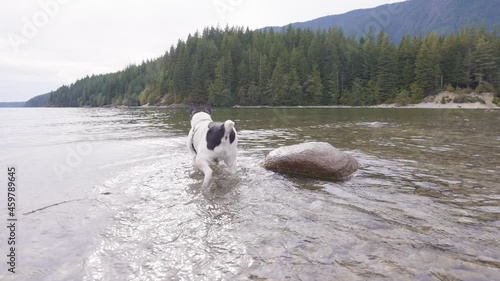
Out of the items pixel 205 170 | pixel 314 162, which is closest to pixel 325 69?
pixel 314 162

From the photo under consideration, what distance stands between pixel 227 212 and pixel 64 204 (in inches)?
134

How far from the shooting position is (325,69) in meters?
105

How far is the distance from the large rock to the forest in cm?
8461

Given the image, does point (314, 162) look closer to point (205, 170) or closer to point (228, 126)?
point (228, 126)

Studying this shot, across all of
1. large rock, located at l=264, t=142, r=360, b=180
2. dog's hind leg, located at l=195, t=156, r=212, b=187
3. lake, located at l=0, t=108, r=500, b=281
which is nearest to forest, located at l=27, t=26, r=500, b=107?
large rock, located at l=264, t=142, r=360, b=180

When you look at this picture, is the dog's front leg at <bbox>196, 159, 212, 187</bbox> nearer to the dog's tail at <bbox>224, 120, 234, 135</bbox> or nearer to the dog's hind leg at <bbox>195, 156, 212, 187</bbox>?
the dog's hind leg at <bbox>195, 156, 212, 187</bbox>

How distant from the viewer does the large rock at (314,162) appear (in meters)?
7.87

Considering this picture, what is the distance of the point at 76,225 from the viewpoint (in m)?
4.79

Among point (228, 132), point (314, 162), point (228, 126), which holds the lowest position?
point (314, 162)

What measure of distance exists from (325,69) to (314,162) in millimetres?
103723

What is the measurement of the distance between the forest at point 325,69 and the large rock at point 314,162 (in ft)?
278

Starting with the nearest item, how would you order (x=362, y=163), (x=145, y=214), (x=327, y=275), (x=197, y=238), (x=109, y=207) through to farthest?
1. (x=327, y=275)
2. (x=197, y=238)
3. (x=145, y=214)
4. (x=109, y=207)
5. (x=362, y=163)

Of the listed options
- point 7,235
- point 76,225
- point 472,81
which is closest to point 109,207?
point 76,225

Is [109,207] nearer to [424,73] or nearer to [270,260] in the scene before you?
[270,260]
